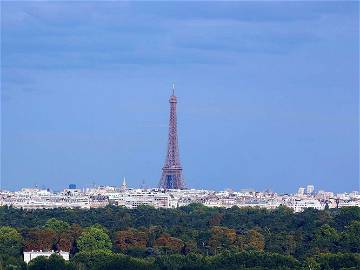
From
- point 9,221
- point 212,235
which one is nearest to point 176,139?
point 9,221

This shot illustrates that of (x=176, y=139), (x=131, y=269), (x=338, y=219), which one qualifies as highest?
(x=176, y=139)

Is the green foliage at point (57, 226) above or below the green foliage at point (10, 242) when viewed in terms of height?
above

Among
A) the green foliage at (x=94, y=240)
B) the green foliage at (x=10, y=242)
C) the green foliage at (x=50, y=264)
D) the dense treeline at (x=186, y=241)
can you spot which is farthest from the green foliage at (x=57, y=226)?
the green foliage at (x=50, y=264)

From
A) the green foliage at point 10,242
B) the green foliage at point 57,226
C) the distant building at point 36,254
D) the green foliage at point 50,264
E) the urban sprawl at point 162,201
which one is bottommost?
the green foliage at point 50,264

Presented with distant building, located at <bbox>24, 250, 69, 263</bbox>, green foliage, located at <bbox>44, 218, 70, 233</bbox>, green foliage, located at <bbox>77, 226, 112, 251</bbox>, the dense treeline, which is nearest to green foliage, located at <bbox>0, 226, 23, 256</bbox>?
the dense treeline

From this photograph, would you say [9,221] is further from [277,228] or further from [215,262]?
[215,262]

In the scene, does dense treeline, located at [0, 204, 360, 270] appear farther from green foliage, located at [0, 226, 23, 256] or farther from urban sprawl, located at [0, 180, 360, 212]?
urban sprawl, located at [0, 180, 360, 212]

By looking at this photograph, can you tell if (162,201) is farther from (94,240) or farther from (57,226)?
(94,240)

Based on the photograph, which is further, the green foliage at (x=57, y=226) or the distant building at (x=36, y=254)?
the green foliage at (x=57, y=226)

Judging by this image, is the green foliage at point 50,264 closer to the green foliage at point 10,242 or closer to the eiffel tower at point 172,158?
the green foliage at point 10,242
